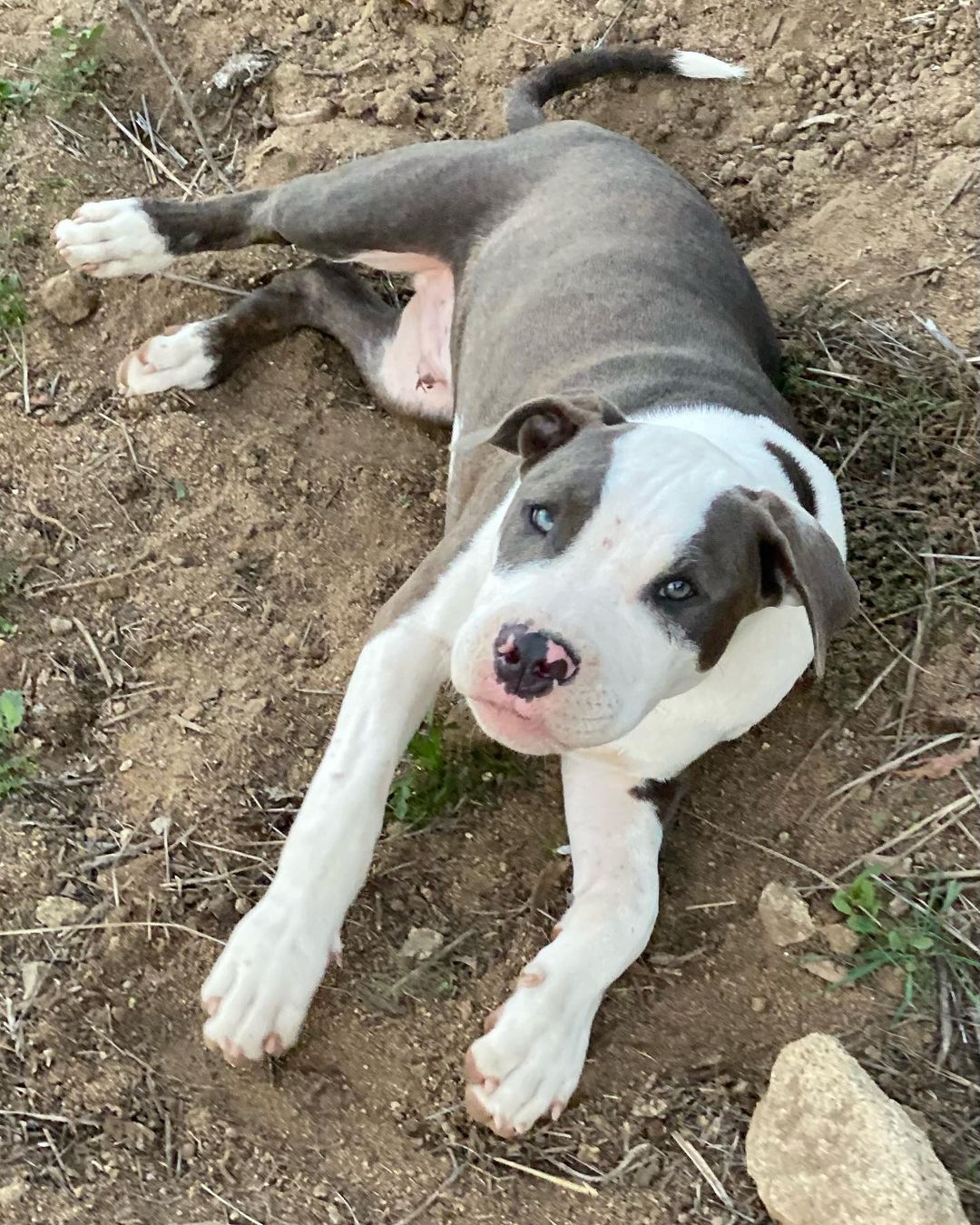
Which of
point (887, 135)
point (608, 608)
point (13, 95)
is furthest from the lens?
point (13, 95)

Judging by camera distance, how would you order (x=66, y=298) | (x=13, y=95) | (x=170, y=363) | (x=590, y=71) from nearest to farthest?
(x=170, y=363)
(x=66, y=298)
(x=590, y=71)
(x=13, y=95)

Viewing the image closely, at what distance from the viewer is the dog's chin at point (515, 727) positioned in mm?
2309

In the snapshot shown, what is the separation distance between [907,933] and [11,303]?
11.0 feet

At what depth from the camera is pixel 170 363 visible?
398cm

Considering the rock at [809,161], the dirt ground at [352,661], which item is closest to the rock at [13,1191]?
the dirt ground at [352,661]

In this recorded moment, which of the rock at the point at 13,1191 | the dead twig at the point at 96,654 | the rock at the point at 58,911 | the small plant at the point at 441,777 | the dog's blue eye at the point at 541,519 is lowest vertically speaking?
the small plant at the point at 441,777

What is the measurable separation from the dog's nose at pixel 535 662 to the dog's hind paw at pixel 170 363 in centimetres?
218

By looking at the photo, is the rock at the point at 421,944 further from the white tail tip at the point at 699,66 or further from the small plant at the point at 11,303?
the white tail tip at the point at 699,66

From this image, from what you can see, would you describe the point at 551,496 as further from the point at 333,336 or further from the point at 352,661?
the point at 333,336

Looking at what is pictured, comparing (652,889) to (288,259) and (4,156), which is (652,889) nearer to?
(288,259)

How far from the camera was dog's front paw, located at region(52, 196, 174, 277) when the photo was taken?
4.00 metres

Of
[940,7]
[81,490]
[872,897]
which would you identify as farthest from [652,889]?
[940,7]

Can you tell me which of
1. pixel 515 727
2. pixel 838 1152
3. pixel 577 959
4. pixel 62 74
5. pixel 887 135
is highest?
pixel 62 74

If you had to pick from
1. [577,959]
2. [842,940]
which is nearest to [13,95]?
[577,959]
